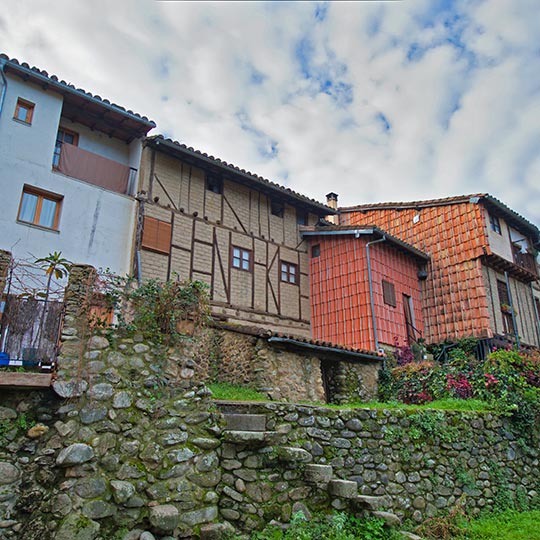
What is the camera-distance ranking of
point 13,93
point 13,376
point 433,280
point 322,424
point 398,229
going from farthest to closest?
point 398,229, point 433,280, point 13,93, point 322,424, point 13,376

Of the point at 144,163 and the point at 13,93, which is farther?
the point at 144,163

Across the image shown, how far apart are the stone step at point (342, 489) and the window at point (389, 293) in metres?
11.3

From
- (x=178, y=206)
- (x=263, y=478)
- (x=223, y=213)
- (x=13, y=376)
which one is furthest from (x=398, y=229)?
(x=13, y=376)

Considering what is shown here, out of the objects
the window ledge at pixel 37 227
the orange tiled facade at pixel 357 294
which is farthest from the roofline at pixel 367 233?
the window ledge at pixel 37 227

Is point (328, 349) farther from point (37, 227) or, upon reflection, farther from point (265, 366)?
point (37, 227)

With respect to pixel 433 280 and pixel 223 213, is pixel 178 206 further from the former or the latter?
pixel 433 280

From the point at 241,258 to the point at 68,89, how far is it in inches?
286

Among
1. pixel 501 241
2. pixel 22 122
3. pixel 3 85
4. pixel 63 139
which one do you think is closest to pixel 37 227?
pixel 22 122

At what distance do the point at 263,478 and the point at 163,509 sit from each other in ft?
4.53

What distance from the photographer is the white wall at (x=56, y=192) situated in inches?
472

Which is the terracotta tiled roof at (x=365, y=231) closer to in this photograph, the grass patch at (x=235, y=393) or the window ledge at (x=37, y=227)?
the grass patch at (x=235, y=393)

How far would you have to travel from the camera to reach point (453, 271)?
1889 centimetres

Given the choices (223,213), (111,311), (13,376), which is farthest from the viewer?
(223,213)

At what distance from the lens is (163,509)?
16.6 ft
